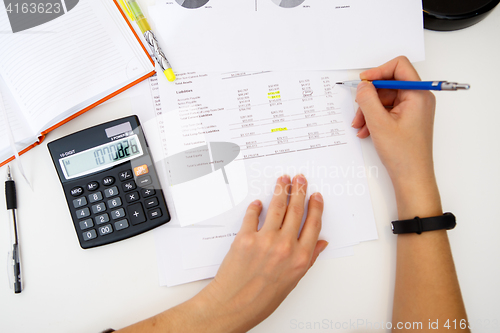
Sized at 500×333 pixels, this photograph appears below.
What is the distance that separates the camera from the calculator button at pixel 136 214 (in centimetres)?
53

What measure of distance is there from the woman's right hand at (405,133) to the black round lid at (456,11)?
0.38 feet

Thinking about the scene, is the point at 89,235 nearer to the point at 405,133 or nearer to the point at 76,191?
the point at 76,191

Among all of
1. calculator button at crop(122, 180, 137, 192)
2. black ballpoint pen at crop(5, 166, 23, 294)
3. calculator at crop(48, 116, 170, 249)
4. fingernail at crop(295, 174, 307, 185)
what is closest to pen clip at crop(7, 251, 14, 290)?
black ballpoint pen at crop(5, 166, 23, 294)

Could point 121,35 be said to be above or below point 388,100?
above

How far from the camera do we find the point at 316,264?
1.82ft

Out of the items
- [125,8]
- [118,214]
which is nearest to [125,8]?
[125,8]

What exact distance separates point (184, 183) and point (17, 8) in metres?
0.45

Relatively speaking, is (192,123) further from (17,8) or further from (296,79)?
(17,8)

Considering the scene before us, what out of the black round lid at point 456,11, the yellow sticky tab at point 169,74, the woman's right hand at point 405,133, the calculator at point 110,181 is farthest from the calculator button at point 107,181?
the black round lid at point 456,11

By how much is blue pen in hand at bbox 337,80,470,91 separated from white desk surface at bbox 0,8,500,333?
4.6 inches

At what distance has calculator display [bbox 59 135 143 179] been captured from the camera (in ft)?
1.75

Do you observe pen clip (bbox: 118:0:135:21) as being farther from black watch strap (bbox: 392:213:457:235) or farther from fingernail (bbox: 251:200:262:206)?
black watch strap (bbox: 392:213:457:235)

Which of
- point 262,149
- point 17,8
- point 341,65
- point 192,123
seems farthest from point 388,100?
point 17,8

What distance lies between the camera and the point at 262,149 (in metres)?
0.57
